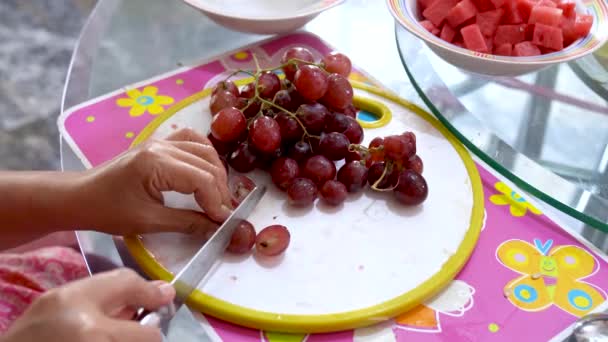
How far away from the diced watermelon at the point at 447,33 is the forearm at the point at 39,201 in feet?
1.99

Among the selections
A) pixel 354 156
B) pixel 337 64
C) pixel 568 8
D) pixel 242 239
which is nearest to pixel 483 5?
pixel 568 8

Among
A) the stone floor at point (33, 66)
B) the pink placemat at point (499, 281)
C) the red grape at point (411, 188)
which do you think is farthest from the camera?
the stone floor at point (33, 66)

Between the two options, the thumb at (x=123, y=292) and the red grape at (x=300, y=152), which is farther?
the red grape at (x=300, y=152)

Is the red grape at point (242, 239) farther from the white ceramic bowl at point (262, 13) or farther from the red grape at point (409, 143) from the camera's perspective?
the white ceramic bowl at point (262, 13)

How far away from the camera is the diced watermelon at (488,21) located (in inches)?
39.1

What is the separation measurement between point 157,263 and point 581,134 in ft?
2.21

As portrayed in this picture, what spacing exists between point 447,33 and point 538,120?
204mm

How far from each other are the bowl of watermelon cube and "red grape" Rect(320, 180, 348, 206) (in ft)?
0.99

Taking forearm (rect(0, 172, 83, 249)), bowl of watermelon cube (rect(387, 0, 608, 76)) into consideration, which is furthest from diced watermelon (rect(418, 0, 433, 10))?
forearm (rect(0, 172, 83, 249))

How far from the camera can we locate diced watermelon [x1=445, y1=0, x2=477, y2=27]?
0.99 m

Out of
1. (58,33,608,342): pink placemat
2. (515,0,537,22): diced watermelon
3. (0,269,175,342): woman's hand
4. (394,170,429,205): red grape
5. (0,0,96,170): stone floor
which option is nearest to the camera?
(0,269,175,342): woman's hand

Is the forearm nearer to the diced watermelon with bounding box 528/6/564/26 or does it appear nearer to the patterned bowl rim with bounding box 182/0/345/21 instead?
the patterned bowl rim with bounding box 182/0/345/21

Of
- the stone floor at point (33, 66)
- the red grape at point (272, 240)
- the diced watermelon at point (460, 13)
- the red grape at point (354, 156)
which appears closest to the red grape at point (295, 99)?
the red grape at point (354, 156)

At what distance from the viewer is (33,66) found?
1.89 meters
